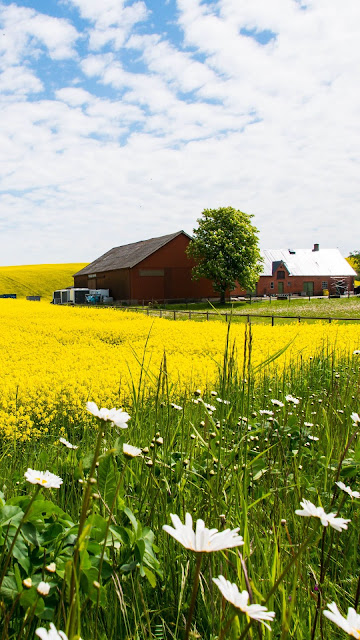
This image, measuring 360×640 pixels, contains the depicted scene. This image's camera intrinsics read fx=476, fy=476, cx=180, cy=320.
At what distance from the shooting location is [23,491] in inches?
118

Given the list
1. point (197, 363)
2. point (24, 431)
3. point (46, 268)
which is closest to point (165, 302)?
point (197, 363)

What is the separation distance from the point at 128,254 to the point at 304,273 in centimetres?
2395

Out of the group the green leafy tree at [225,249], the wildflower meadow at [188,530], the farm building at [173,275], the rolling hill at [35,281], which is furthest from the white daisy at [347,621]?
the rolling hill at [35,281]

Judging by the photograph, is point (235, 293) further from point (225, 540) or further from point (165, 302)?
point (225, 540)

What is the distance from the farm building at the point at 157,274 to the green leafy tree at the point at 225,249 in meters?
2.02

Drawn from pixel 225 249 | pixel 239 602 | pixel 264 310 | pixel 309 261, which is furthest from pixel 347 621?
pixel 309 261

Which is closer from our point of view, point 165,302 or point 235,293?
→ point 165,302

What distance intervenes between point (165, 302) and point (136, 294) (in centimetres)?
277

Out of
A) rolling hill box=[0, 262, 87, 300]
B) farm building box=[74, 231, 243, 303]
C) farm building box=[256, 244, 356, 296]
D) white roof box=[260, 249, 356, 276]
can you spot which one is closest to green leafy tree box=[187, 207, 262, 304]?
farm building box=[74, 231, 243, 303]

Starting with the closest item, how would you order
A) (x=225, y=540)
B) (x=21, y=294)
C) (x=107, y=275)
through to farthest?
(x=225, y=540) < (x=107, y=275) < (x=21, y=294)

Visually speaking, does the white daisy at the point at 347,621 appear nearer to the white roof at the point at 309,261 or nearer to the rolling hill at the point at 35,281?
the white roof at the point at 309,261

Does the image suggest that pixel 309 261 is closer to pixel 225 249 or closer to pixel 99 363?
pixel 225 249

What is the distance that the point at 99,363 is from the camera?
9.52 metres

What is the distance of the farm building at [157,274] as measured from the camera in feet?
142
